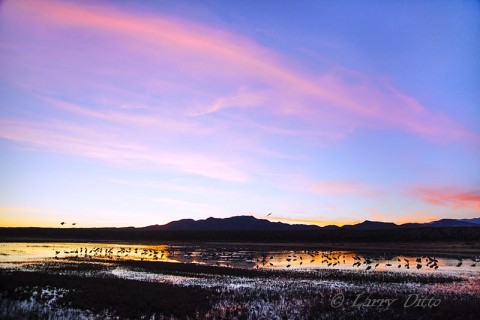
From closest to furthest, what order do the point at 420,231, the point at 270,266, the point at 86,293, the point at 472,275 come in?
the point at 86,293, the point at 472,275, the point at 270,266, the point at 420,231

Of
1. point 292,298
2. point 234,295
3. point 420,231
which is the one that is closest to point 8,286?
point 234,295

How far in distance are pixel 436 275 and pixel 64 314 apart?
26831 millimetres

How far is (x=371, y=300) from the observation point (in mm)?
20984

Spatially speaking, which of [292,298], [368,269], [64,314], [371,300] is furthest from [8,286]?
[368,269]

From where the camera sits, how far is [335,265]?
41375mm

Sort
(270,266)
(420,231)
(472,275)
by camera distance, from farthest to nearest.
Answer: (420,231) < (270,266) < (472,275)

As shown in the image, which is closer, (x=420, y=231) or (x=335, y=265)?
(x=335, y=265)

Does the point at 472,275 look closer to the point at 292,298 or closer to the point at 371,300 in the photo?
the point at 371,300

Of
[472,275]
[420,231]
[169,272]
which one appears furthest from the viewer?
[420,231]

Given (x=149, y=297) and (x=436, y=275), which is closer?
(x=149, y=297)

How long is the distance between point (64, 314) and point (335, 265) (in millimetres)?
29375

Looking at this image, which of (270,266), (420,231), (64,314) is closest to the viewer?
(64,314)

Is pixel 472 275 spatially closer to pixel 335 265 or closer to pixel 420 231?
pixel 335 265

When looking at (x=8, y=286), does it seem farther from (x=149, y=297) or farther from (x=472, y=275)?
(x=472, y=275)
